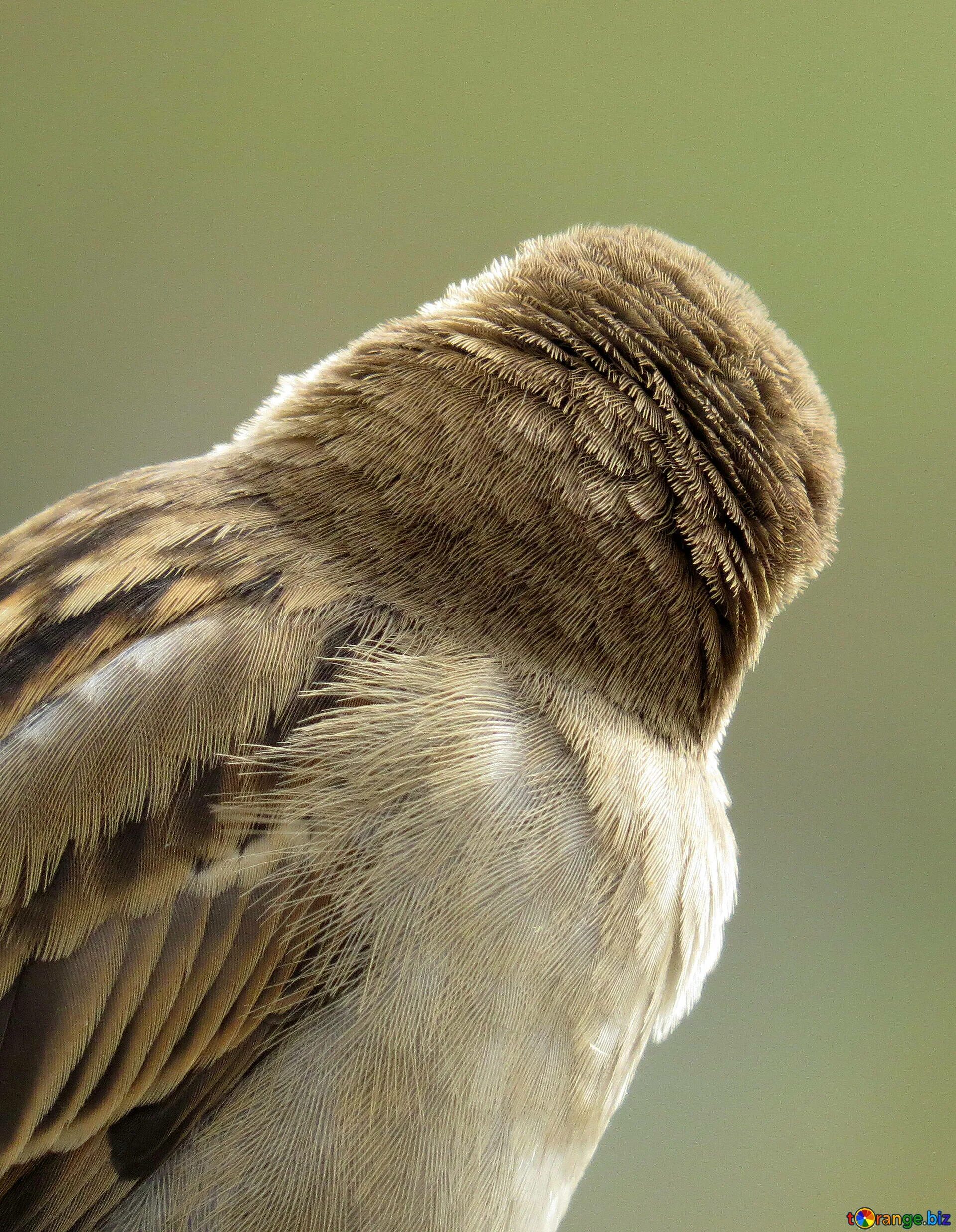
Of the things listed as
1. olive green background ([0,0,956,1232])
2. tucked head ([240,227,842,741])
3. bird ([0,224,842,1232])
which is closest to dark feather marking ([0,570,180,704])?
bird ([0,224,842,1232])

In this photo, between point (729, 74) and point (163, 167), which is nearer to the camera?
point (729, 74)

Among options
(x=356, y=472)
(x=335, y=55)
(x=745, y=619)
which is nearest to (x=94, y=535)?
(x=356, y=472)

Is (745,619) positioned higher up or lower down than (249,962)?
higher up

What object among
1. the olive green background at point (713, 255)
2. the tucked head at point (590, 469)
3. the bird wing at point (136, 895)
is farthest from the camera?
the olive green background at point (713, 255)

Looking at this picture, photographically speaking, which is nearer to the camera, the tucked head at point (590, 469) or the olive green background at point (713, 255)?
the tucked head at point (590, 469)

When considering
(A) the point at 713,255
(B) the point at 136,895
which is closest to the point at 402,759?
(B) the point at 136,895

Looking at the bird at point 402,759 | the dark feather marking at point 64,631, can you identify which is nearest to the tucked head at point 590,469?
the bird at point 402,759

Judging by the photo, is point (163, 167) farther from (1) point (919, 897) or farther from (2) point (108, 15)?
(1) point (919, 897)

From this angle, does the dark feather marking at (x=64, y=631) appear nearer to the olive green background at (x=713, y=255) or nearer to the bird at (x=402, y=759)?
the bird at (x=402, y=759)
